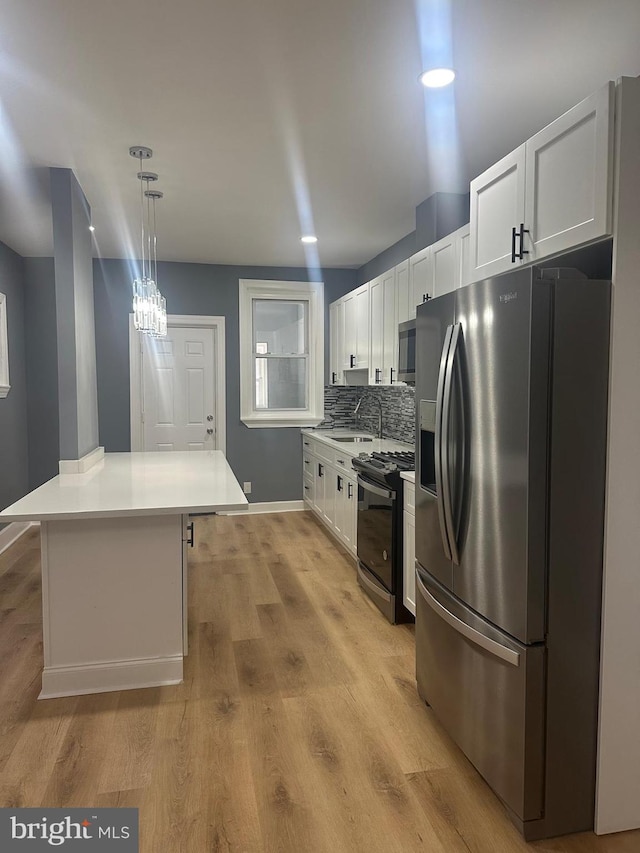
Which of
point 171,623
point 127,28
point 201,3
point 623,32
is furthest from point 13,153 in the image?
point 623,32

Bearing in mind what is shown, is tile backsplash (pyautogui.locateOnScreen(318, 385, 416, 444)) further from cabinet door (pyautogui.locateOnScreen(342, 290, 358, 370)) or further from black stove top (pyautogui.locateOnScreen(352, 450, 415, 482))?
black stove top (pyautogui.locateOnScreen(352, 450, 415, 482))

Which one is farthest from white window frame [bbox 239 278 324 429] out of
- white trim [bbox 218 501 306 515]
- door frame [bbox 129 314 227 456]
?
white trim [bbox 218 501 306 515]

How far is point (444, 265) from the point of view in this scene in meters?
3.40

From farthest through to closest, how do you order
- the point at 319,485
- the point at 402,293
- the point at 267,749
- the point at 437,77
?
the point at 319,485 < the point at 402,293 < the point at 437,77 < the point at 267,749

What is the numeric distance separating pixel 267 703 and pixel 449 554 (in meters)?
1.11

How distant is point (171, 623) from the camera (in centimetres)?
272

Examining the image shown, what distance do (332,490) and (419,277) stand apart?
6.50ft

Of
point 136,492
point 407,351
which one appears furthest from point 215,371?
point 136,492

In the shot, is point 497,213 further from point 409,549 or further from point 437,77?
point 409,549

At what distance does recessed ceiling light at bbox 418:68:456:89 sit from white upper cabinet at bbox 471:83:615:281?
42 cm

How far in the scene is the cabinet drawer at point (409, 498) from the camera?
3166 millimetres

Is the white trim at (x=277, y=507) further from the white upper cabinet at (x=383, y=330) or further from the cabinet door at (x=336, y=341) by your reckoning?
the white upper cabinet at (x=383, y=330)

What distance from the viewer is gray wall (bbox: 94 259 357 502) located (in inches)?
225

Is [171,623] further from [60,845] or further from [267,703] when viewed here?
[60,845]
